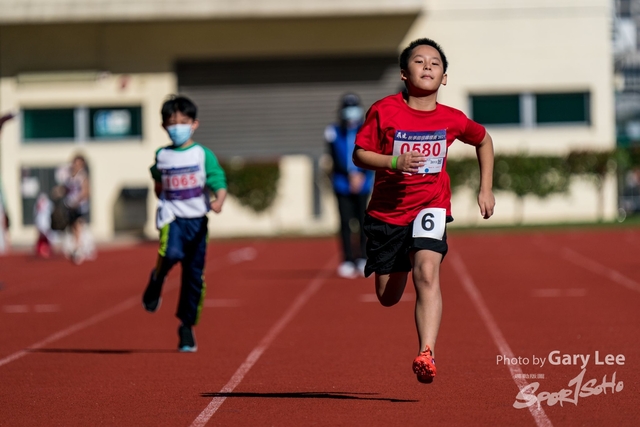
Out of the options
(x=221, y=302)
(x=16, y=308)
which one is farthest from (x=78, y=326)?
(x=221, y=302)

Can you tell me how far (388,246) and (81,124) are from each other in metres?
25.5

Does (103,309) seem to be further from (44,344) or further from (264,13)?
(264,13)

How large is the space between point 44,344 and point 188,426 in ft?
13.9

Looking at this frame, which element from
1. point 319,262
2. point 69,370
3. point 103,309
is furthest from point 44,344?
point 319,262

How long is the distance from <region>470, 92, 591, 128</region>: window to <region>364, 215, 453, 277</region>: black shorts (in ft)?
80.9

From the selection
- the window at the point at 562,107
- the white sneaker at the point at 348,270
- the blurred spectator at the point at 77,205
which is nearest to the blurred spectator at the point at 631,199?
the window at the point at 562,107

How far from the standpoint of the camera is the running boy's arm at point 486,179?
6.83m

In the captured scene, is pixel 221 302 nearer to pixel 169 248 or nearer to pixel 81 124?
pixel 169 248

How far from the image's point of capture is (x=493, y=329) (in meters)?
10.3

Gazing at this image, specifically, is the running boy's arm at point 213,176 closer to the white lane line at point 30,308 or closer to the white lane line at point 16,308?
the white lane line at point 30,308

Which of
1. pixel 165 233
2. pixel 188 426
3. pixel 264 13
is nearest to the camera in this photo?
pixel 188 426

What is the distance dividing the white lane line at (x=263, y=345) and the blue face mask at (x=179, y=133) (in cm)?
166

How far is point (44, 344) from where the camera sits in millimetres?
10180

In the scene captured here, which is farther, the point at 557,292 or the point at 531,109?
the point at 531,109
